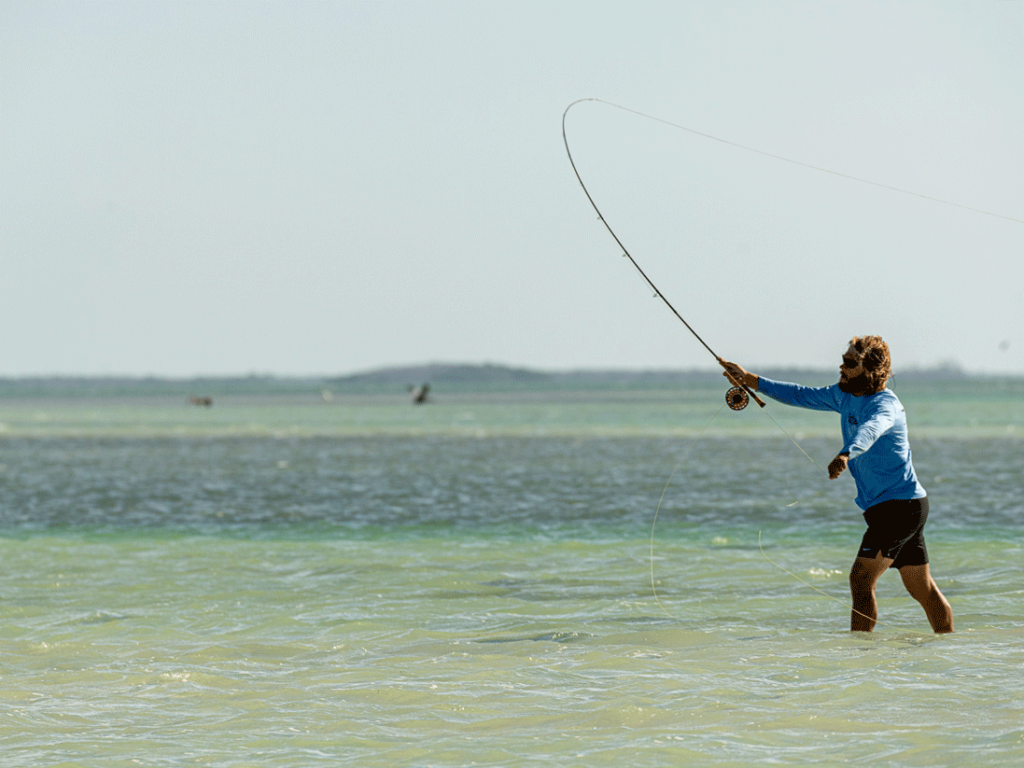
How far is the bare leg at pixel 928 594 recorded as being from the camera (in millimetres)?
5969

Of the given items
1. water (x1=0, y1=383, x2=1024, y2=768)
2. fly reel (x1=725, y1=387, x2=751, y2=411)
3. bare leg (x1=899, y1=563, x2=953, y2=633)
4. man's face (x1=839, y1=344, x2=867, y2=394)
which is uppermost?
man's face (x1=839, y1=344, x2=867, y2=394)

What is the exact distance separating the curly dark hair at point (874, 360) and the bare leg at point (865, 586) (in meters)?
0.88

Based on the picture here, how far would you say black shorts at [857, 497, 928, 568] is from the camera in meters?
5.83

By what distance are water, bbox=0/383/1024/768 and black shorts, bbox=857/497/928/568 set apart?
1.79 feet

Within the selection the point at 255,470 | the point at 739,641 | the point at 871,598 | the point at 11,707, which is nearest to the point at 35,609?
the point at 11,707

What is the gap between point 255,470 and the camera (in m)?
21.9

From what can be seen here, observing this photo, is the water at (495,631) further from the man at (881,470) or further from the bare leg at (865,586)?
the man at (881,470)

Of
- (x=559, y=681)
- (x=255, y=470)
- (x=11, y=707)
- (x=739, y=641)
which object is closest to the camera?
(x=11, y=707)

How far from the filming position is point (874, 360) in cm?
582

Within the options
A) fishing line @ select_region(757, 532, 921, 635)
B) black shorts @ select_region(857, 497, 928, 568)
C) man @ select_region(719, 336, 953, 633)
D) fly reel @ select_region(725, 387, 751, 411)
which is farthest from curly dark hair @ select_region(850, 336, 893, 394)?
fishing line @ select_region(757, 532, 921, 635)

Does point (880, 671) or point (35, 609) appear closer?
point (880, 671)

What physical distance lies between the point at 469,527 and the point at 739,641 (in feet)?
20.5

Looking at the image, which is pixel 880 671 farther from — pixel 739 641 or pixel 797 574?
pixel 797 574

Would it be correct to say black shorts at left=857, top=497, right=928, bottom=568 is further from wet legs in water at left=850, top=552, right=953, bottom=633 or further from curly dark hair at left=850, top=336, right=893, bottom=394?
curly dark hair at left=850, top=336, right=893, bottom=394
